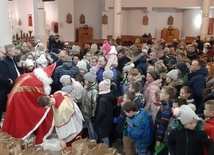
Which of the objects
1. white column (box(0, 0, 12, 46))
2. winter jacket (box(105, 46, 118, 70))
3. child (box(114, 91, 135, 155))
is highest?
white column (box(0, 0, 12, 46))

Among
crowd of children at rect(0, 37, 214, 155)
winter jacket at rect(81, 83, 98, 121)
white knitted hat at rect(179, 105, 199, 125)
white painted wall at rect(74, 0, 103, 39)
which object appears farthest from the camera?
white painted wall at rect(74, 0, 103, 39)

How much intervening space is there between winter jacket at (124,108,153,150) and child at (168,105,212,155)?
2.88 ft

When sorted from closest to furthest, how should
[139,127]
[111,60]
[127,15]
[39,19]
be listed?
1. [139,127]
2. [111,60]
3. [39,19]
4. [127,15]

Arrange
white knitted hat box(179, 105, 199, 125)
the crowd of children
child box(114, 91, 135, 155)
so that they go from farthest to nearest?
1. child box(114, 91, 135, 155)
2. the crowd of children
3. white knitted hat box(179, 105, 199, 125)

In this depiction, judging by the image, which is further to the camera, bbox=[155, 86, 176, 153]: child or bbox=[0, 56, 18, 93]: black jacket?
bbox=[0, 56, 18, 93]: black jacket

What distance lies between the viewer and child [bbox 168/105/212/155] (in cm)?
312

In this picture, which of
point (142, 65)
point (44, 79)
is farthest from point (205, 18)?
point (44, 79)

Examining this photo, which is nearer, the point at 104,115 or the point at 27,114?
the point at 27,114

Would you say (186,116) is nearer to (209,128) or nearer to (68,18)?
(209,128)

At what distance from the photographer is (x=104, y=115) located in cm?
468

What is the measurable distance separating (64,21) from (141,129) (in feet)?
53.0

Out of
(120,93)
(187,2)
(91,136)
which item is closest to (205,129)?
(91,136)

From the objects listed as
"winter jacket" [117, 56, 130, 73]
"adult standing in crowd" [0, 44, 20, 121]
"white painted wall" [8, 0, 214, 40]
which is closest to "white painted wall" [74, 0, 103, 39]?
"white painted wall" [8, 0, 214, 40]

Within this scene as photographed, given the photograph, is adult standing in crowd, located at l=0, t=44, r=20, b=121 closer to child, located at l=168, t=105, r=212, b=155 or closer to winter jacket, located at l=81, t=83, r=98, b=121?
winter jacket, located at l=81, t=83, r=98, b=121
